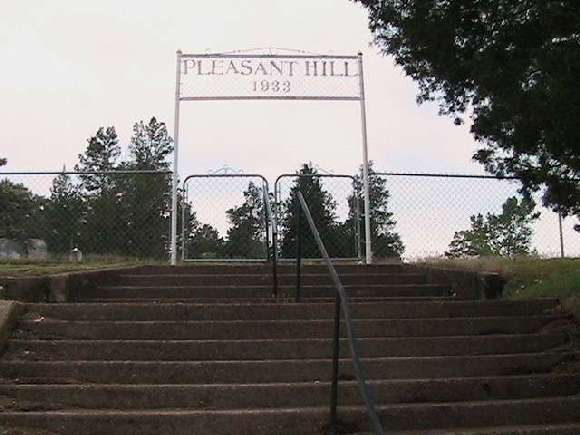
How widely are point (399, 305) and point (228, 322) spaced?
1.61 metres

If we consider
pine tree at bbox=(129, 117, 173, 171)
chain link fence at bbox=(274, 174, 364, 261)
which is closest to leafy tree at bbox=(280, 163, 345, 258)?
chain link fence at bbox=(274, 174, 364, 261)

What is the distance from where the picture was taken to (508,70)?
5.27 meters

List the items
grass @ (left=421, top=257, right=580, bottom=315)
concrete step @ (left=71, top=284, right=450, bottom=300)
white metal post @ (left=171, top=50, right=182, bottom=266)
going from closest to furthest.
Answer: grass @ (left=421, top=257, right=580, bottom=315) → concrete step @ (left=71, top=284, right=450, bottom=300) → white metal post @ (left=171, top=50, right=182, bottom=266)

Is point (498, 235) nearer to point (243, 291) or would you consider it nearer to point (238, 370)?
point (243, 291)

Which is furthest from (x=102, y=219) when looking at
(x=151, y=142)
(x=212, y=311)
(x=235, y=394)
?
(x=151, y=142)

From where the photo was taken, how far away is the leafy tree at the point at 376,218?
→ 11438 mm

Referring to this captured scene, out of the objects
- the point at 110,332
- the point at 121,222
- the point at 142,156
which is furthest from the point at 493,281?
the point at 142,156

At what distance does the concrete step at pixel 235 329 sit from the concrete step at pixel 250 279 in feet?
6.82

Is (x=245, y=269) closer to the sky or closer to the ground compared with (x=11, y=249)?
closer to the ground

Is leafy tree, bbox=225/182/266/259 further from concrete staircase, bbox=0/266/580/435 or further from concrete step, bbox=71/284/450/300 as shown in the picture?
concrete staircase, bbox=0/266/580/435

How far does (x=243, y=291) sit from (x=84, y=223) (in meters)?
4.35

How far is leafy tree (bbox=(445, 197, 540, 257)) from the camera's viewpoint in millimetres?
11469

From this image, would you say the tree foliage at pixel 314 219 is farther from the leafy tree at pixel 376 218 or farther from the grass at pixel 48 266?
the grass at pixel 48 266

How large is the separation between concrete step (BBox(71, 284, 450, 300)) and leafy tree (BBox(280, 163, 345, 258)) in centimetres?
293
